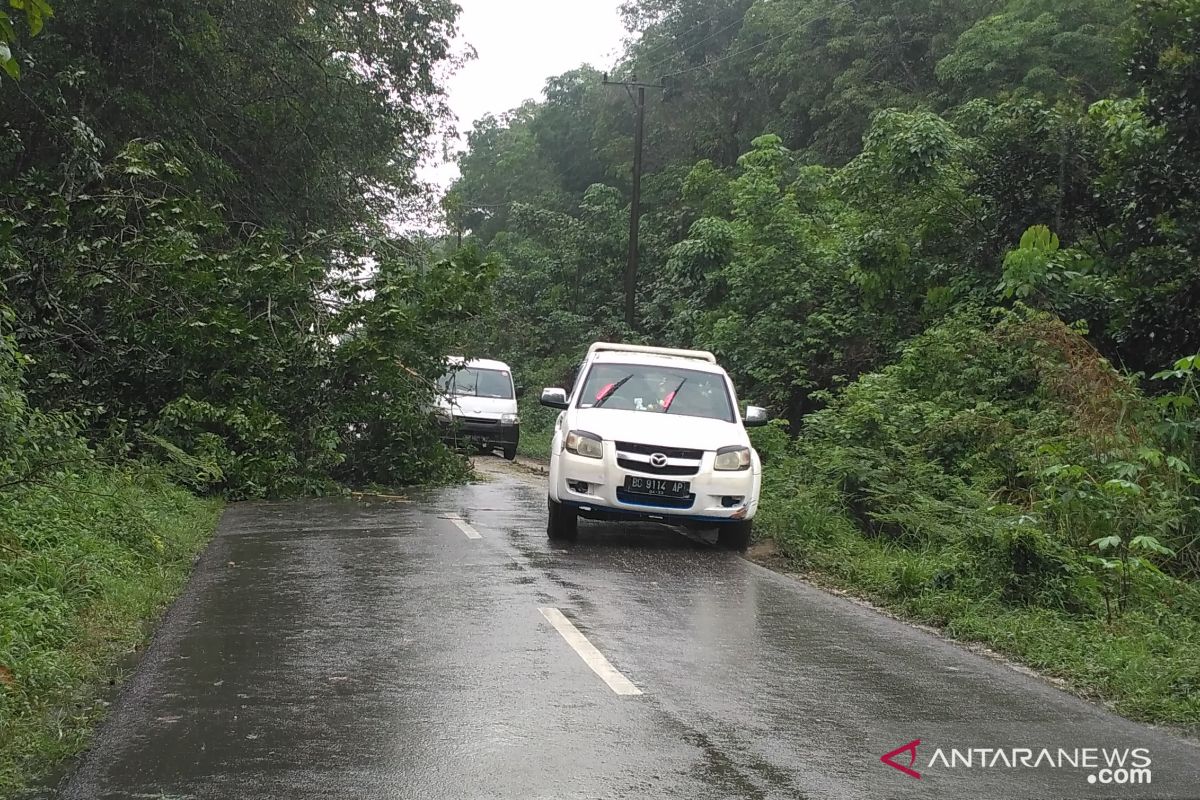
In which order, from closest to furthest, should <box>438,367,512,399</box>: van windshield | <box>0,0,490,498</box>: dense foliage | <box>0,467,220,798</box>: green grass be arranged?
<box>0,467,220,798</box>: green grass < <box>0,0,490,498</box>: dense foliage < <box>438,367,512,399</box>: van windshield

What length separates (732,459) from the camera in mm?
11211

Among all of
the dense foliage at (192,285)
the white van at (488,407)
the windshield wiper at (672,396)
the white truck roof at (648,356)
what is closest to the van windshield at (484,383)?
the white van at (488,407)

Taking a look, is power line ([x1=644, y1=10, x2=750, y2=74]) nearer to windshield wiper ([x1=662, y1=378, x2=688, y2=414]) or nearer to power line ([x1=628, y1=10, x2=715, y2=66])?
power line ([x1=628, y1=10, x2=715, y2=66])

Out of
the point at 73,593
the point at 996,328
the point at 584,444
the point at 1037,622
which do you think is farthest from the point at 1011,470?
the point at 73,593

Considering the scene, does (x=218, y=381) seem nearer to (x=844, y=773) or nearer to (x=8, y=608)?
(x=8, y=608)

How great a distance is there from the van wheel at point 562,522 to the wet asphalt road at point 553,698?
1.35m

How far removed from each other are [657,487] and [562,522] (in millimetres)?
1214

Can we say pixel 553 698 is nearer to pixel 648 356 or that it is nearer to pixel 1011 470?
pixel 648 356

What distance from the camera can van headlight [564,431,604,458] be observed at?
1112cm

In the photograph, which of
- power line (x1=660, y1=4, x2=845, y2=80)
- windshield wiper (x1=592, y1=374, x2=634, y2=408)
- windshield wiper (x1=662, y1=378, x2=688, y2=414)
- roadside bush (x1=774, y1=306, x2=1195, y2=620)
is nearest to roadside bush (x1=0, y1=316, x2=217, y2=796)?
windshield wiper (x1=592, y1=374, x2=634, y2=408)

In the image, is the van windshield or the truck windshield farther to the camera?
the van windshield

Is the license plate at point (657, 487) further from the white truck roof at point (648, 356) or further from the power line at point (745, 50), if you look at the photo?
the power line at point (745, 50)

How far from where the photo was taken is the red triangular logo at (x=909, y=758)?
493 centimetres

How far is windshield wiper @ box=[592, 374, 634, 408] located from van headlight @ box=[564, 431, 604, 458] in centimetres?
91
